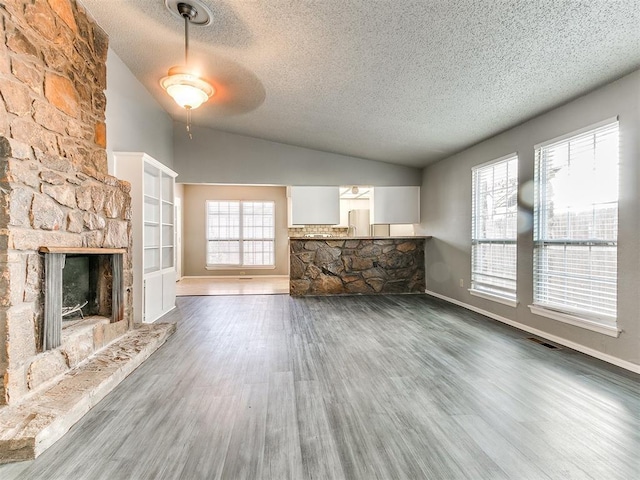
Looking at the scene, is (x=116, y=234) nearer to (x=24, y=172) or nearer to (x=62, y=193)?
(x=62, y=193)

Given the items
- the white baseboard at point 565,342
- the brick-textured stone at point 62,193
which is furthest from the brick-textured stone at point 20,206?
the white baseboard at point 565,342

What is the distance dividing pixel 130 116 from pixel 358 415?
14.0 feet

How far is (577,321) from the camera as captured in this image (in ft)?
9.62

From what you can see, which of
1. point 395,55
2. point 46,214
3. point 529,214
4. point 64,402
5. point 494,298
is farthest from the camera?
point 494,298

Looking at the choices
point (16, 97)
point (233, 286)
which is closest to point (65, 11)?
point (16, 97)

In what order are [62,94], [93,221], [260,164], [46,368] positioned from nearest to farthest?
[46,368] → [62,94] → [93,221] → [260,164]

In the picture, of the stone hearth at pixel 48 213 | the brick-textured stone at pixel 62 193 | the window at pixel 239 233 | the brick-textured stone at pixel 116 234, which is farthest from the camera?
the window at pixel 239 233

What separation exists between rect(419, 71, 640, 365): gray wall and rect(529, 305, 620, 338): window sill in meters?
0.05

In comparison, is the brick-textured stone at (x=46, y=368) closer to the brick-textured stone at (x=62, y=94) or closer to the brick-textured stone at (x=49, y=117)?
the brick-textured stone at (x=49, y=117)

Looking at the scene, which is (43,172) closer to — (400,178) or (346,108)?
(346,108)

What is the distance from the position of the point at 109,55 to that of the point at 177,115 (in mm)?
1937

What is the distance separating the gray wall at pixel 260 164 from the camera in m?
5.66

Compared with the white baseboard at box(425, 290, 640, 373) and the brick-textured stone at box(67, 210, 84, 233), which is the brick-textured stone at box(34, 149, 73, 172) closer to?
the brick-textured stone at box(67, 210, 84, 233)

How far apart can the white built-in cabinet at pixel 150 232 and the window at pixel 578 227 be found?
455cm
